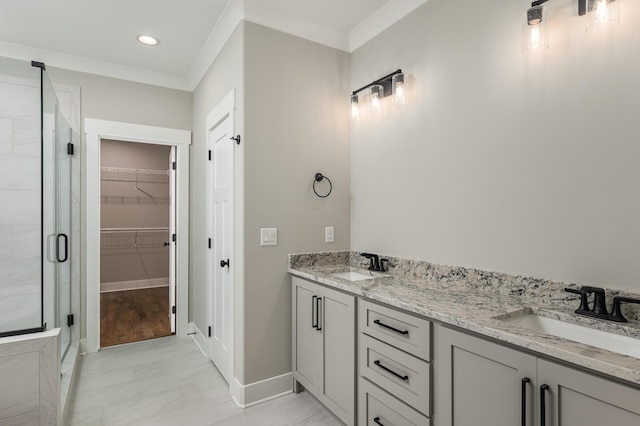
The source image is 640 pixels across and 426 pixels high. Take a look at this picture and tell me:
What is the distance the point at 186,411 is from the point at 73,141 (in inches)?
101

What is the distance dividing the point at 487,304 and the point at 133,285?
582 cm

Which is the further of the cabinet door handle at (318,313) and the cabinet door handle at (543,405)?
the cabinet door handle at (318,313)

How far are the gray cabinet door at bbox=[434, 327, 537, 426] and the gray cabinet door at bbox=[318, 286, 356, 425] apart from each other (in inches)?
22.9

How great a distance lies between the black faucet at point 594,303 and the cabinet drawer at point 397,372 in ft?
2.13

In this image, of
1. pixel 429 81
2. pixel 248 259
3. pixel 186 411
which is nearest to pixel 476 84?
pixel 429 81

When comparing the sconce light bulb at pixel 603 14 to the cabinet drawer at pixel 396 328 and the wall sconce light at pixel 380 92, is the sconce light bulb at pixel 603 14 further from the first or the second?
the cabinet drawer at pixel 396 328

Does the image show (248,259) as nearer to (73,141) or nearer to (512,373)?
(512,373)

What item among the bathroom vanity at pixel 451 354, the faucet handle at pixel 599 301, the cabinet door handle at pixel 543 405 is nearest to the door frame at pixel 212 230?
the bathroom vanity at pixel 451 354

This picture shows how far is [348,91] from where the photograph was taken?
2.80 metres

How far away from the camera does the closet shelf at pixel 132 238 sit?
5582 mm

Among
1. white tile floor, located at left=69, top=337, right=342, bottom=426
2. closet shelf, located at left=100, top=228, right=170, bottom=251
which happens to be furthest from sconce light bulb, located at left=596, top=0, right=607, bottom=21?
closet shelf, located at left=100, top=228, right=170, bottom=251

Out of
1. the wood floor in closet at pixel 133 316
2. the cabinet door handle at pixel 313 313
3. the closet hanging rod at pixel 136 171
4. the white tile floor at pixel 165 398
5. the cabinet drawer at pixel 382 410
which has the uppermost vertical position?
the closet hanging rod at pixel 136 171

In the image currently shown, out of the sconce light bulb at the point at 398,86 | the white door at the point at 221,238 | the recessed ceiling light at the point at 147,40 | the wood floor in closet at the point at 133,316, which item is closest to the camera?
the sconce light bulb at the point at 398,86

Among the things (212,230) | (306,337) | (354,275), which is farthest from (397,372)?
(212,230)
